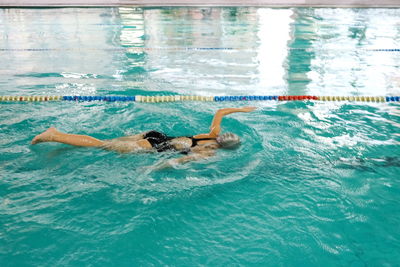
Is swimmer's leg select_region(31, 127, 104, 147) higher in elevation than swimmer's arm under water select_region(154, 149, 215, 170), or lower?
higher

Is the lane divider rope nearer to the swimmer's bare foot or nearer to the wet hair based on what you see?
the swimmer's bare foot

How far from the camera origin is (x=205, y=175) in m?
3.43

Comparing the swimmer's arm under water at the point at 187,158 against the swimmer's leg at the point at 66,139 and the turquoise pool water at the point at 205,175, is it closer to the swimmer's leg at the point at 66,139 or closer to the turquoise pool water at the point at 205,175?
the turquoise pool water at the point at 205,175

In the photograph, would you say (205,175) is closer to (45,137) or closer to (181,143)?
(181,143)

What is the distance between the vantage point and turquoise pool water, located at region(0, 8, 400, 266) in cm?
255

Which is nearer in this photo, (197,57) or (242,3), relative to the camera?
(197,57)

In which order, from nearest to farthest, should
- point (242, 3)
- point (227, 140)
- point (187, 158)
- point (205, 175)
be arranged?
point (205, 175) → point (187, 158) → point (227, 140) → point (242, 3)

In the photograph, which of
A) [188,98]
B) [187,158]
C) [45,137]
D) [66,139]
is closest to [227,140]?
[187,158]

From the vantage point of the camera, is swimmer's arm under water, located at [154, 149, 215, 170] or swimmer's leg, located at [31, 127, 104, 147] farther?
swimmer's leg, located at [31, 127, 104, 147]

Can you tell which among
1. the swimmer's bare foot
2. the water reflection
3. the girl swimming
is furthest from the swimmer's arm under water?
the water reflection

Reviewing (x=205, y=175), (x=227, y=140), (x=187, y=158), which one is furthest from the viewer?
(x=227, y=140)

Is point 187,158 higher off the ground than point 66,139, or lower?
lower

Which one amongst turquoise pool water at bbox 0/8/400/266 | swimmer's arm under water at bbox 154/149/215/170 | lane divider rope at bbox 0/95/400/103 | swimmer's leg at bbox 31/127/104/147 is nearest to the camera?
turquoise pool water at bbox 0/8/400/266

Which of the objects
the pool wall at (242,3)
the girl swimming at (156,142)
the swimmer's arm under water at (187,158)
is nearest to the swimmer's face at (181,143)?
the girl swimming at (156,142)
